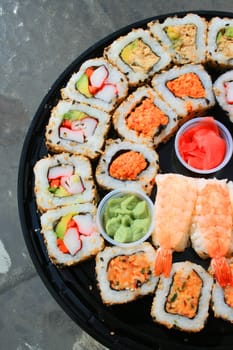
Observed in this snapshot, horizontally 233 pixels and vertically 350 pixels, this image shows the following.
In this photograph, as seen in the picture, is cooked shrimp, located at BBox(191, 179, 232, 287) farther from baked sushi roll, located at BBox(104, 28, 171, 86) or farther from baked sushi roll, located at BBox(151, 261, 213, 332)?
baked sushi roll, located at BBox(104, 28, 171, 86)

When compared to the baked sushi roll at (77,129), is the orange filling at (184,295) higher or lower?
lower

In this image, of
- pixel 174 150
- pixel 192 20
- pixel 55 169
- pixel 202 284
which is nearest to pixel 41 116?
pixel 55 169

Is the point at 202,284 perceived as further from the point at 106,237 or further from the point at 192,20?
the point at 192,20

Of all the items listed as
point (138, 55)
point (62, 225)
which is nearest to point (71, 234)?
point (62, 225)

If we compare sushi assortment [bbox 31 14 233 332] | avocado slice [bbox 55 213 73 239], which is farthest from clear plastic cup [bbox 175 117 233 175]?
avocado slice [bbox 55 213 73 239]

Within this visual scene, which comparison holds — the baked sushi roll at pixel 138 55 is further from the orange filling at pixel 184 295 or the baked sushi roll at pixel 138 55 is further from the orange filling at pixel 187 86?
the orange filling at pixel 184 295

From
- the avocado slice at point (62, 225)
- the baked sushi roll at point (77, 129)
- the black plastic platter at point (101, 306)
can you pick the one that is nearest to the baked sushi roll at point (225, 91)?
the black plastic platter at point (101, 306)
